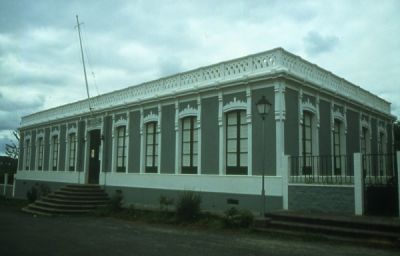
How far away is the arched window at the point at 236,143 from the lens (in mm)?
14750

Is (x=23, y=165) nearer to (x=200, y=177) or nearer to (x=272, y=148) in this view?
(x=200, y=177)

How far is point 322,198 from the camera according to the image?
40.3ft

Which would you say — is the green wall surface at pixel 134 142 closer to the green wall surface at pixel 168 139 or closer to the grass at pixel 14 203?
the green wall surface at pixel 168 139

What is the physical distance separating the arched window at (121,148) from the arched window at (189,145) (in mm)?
4440

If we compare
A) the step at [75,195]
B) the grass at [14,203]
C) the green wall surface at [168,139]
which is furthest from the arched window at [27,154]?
the green wall surface at [168,139]

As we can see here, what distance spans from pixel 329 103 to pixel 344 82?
6.69ft

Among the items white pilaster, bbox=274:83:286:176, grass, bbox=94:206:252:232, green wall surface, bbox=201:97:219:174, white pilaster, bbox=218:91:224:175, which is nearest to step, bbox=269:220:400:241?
grass, bbox=94:206:252:232

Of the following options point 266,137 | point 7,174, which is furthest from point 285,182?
point 7,174

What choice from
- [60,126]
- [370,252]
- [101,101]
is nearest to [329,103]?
[370,252]

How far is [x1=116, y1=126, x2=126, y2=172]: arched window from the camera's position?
20312 mm

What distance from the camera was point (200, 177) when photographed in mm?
15844

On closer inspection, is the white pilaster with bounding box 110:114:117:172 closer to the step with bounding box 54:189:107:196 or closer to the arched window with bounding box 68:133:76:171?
the step with bounding box 54:189:107:196

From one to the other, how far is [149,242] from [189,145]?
7.18m

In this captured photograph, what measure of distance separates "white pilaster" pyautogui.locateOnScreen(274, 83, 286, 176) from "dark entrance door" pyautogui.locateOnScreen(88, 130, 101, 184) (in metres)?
11.7
